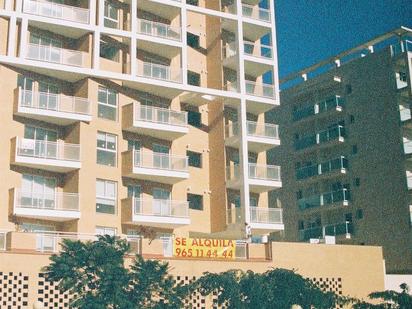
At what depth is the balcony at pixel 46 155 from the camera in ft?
146

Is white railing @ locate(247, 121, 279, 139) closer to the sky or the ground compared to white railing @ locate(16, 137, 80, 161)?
closer to the sky

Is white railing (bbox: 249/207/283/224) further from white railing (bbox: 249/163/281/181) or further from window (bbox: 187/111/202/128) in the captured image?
window (bbox: 187/111/202/128)

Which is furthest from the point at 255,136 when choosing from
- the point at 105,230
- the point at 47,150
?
the point at 47,150

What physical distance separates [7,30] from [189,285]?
20.4 m

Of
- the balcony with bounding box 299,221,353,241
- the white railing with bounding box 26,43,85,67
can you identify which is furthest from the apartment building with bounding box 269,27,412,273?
the white railing with bounding box 26,43,85,67

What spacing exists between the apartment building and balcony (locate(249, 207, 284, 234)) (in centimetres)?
979

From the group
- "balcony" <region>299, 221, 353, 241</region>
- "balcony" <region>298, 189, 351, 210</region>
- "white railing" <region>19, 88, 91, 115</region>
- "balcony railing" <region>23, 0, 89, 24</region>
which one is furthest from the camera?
"balcony" <region>298, 189, 351, 210</region>

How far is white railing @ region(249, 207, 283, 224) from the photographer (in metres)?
53.2

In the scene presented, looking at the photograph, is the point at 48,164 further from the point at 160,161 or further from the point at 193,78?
the point at 193,78

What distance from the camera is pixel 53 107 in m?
46.2

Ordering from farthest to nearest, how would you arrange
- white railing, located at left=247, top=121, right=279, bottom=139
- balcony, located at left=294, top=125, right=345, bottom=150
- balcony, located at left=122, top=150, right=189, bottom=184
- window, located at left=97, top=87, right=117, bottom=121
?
balcony, located at left=294, top=125, right=345, bottom=150 → white railing, located at left=247, top=121, right=279, bottom=139 → window, located at left=97, top=87, right=117, bottom=121 → balcony, located at left=122, top=150, right=189, bottom=184

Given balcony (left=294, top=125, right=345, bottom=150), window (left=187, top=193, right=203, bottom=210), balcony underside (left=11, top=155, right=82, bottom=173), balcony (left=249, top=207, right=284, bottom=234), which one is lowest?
balcony (left=249, top=207, right=284, bottom=234)

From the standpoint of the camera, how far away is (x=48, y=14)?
47375mm

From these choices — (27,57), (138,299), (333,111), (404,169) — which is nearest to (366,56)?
→ (333,111)
